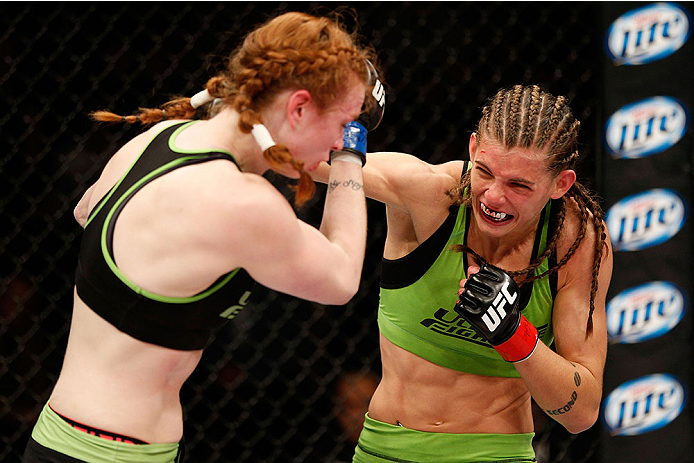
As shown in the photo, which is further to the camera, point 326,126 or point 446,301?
point 446,301

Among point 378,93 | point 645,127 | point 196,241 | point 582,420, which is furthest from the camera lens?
point 645,127

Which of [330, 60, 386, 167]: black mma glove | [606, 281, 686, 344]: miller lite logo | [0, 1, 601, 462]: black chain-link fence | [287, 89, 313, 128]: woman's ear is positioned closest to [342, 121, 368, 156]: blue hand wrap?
[330, 60, 386, 167]: black mma glove

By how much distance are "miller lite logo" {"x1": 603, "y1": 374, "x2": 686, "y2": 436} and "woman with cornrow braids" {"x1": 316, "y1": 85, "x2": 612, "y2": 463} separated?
2.67 ft

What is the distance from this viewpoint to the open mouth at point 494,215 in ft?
4.73

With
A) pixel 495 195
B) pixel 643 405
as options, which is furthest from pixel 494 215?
pixel 643 405

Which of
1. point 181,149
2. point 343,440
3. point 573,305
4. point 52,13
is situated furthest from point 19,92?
point 573,305

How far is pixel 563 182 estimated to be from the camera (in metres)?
1.47

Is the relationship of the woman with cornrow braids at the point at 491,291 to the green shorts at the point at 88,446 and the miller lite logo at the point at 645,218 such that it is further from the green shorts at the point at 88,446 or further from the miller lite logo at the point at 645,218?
the miller lite logo at the point at 645,218

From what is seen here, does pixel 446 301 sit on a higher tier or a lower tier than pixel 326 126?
lower

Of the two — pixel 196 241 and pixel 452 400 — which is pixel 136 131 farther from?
pixel 196 241

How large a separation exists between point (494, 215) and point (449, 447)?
48 cm

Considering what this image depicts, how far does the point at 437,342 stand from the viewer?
158 cm

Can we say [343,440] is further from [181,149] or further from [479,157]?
[181,149]

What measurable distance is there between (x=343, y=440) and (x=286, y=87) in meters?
1.66
